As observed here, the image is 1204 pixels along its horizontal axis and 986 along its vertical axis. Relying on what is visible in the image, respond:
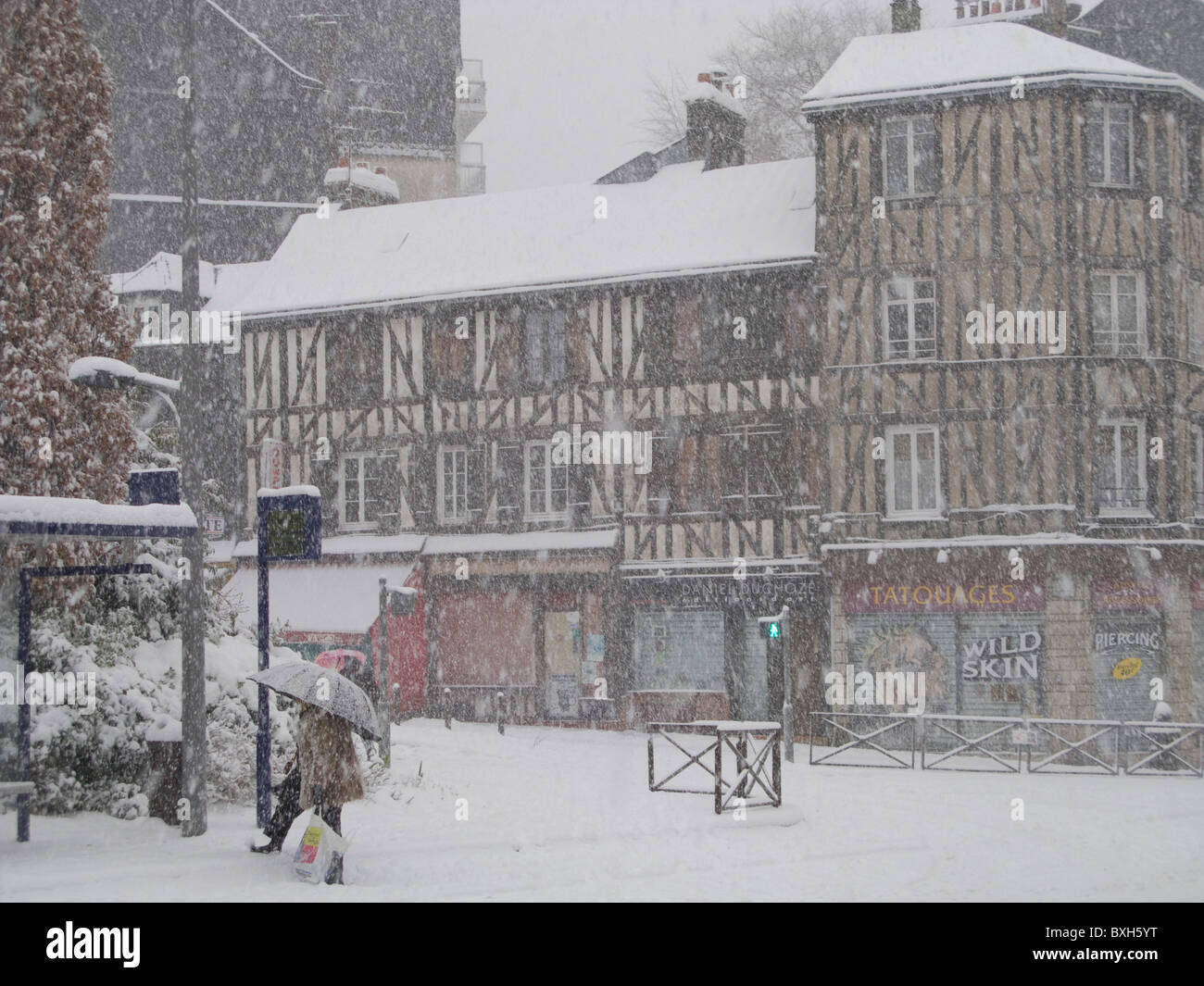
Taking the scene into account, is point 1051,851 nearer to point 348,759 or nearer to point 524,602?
point 348,759

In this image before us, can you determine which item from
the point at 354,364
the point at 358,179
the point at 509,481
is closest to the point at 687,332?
the point at 509,481

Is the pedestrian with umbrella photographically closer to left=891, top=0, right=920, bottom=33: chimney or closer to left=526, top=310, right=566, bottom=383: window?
left=526, top=310, right=566, bottom=383: window

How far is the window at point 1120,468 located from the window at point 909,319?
293 cm

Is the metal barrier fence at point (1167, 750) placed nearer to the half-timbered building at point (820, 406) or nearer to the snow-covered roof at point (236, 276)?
the half-timbered building at point (820, 406)

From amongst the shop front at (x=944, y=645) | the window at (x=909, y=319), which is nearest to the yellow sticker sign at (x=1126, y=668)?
the shop front at (x=944, y=645)

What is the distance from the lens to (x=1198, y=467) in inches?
877

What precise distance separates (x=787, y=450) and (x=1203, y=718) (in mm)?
7471

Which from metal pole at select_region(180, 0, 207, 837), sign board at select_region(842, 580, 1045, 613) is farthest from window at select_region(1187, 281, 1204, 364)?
metal pole at select_region(180, 0, 207, 837)

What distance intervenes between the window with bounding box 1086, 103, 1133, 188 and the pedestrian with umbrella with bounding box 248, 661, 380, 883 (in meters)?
16.7

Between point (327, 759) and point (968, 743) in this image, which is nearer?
point (327, 759)

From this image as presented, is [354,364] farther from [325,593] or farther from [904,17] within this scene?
[904,17]
